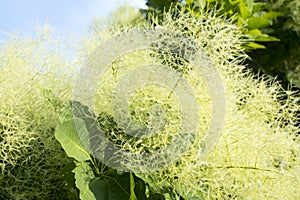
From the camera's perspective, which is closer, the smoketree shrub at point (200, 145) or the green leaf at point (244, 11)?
the smoketree shrub at point (200, 145)

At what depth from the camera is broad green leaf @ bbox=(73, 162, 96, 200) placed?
65 centimetres

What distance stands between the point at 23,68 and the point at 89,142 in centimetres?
18

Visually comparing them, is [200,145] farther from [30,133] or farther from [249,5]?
[249,5]

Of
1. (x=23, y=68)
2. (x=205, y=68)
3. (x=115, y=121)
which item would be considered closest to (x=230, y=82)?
(x=205, y=68)

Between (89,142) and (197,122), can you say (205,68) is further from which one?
(89,142)

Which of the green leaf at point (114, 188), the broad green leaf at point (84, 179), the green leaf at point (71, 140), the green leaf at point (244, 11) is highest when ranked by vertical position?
the green leaf at point (244, 11)

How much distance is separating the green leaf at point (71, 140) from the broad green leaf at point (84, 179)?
1 centimetres

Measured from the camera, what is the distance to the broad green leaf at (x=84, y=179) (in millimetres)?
647

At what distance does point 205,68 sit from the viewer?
712 millimetres

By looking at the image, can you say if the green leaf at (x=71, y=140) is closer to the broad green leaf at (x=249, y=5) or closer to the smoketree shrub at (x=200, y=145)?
the smoketree shrub at (x=200, y=145)

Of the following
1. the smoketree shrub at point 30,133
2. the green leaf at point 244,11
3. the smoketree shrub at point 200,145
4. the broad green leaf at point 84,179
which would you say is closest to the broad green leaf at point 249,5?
the green leaf at point 244,11

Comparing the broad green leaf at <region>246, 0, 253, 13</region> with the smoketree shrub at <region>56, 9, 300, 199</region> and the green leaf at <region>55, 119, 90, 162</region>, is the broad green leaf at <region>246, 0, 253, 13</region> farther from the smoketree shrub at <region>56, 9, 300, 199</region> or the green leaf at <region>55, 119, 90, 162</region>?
the green leaf at <region>55, 119, 90, 162</region>

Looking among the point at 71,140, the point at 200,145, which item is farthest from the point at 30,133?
the point at 200,145

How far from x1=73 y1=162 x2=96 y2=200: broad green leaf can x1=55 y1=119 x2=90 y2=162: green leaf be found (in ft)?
0.03
